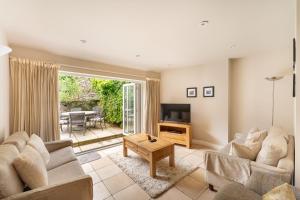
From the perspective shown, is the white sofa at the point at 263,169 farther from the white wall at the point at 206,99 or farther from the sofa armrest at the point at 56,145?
the sofa armrest at the point at 56,145

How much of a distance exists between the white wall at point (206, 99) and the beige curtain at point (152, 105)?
0.49 metres

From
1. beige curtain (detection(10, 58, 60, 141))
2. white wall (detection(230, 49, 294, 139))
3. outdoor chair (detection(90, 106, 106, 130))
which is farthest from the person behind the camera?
outdoor chair (detection(90, 106, 106, 130))

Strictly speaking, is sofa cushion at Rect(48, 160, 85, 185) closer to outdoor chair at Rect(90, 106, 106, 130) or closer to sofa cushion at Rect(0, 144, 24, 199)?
sofa cushion at Rect(0, 144, 24, 199)

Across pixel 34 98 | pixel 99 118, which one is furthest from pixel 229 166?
pixel 99 118

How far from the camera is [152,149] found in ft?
8.50

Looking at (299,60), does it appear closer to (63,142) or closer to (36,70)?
(63,142)

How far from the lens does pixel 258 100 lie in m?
3.37

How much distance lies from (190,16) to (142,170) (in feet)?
8.39

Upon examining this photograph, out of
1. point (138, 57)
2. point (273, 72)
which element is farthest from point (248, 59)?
point (138, 57)

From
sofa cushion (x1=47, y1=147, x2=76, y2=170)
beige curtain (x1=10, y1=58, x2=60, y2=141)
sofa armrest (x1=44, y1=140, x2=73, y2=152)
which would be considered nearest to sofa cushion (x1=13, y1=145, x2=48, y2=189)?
sofa cushion (x1=47, y1=147, x2=76, y2=170)

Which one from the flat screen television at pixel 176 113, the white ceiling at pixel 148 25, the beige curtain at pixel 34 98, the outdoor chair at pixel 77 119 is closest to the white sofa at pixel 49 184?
the beige curtain at pixel 34 98

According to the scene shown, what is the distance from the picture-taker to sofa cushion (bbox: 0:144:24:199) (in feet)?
3.76

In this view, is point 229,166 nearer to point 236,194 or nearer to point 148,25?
point 236,194

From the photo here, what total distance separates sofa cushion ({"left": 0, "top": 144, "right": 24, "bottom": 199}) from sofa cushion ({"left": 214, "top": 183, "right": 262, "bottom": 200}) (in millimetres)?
1713
